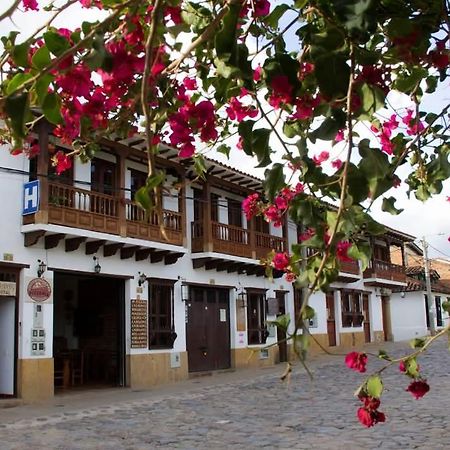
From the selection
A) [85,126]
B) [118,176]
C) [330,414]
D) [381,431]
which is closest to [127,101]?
[85,126]

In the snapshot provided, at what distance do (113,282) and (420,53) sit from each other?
45.1ft

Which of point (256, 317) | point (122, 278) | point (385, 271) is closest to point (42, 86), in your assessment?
point (122, 278)

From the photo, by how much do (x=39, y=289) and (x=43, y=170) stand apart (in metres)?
2.37

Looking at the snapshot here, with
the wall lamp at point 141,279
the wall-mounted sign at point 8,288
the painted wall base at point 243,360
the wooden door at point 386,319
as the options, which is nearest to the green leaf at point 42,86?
the wall-mounted sign at point 8,288

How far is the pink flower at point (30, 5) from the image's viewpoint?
145 inches

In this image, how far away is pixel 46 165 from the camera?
12734mm

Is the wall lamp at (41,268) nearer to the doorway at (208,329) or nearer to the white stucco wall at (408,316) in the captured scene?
the doorway at (208,329)

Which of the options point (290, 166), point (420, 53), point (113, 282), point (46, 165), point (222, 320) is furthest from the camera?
point (222, 320)

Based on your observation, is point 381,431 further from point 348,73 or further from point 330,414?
point 348,73

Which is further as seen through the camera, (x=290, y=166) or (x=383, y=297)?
(x=383, y=297)

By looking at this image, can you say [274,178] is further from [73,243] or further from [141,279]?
[141,279]

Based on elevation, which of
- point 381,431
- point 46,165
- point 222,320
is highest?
point 46,165

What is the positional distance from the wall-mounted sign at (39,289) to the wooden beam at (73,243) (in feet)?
2.98

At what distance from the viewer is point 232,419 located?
9508mm
